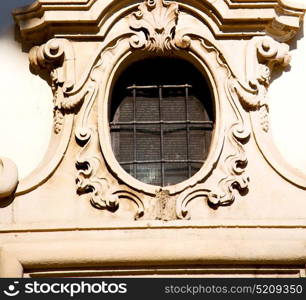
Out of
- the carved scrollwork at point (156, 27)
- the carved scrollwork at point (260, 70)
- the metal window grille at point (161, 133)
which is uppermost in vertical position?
the carved scrollwork at point (156, 27)

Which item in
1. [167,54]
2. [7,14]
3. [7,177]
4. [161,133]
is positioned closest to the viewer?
[7,177]

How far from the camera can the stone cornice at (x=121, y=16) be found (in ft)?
61.1

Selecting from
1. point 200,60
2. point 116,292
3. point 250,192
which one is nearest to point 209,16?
point 200,60

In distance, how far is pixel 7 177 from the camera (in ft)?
59.6

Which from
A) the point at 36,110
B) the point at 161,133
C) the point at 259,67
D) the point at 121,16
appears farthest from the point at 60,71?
the point at 259,67

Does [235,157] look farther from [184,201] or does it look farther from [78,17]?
[78,17]

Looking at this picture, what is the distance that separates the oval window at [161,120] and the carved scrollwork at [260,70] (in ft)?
1.18

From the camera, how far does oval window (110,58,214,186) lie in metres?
18.5

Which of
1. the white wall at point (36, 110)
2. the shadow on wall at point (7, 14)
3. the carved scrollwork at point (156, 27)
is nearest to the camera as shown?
the white wall at point (36, 110)

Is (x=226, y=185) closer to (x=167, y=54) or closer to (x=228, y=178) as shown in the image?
(x=228, y=178)

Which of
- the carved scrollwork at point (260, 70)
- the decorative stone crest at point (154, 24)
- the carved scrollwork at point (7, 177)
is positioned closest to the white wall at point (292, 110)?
the carved scrollwork at point (260, 70)

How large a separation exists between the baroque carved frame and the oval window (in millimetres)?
170

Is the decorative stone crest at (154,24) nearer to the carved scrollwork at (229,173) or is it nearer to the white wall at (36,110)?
the carved scrollwork at (229,173)

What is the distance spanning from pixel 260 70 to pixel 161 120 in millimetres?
939
